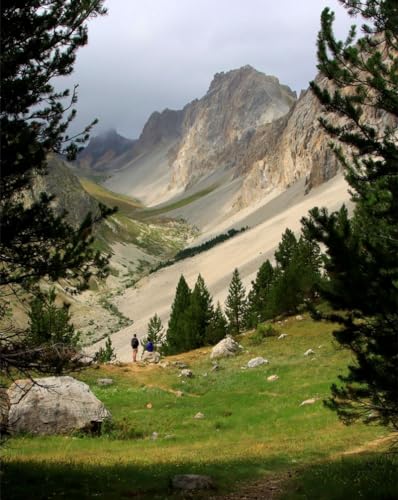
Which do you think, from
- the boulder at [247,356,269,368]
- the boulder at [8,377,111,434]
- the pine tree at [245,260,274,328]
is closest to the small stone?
the boulder at [8,377,111,434]

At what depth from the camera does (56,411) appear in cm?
2103

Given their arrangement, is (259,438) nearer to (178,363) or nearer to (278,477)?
(278,477)

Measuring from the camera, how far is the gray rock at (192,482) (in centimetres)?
1202

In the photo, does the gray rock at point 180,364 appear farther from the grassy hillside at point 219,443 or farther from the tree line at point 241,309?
the tree line at point 241,309

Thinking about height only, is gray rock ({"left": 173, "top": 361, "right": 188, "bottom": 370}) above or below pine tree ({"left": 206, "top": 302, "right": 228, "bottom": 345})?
above

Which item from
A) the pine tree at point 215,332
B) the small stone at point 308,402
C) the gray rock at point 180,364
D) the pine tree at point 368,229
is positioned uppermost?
the pine tree at point 368,229

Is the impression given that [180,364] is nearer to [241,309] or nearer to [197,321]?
[197,321]

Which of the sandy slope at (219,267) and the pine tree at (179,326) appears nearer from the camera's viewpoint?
the pine tree at (179,326)

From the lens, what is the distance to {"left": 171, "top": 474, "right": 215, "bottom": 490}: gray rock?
1202 centimetres

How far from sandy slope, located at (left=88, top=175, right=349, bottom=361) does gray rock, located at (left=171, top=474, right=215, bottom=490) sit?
210 feet

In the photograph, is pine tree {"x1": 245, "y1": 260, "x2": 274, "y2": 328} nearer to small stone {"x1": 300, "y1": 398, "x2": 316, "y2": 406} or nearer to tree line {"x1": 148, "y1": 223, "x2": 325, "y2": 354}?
tree line {"x1": 148, "y1": 223, "x2": 325, "y2": 354}

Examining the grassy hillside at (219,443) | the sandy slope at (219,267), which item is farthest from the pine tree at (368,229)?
the sandy slope at (219,267)

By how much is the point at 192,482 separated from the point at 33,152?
26.7ft

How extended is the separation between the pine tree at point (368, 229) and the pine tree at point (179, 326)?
40686 mm
